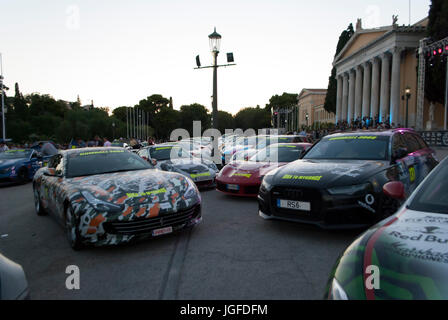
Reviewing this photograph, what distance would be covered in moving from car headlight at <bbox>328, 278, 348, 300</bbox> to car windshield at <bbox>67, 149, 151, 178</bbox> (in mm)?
4468

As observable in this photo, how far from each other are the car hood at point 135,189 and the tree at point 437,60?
29.8 meters

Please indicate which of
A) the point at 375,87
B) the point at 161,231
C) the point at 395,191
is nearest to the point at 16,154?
the point at 161,231

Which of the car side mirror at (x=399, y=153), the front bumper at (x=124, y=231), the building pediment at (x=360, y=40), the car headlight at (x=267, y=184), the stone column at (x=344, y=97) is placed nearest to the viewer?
the front bumper at (x=124, y=231)

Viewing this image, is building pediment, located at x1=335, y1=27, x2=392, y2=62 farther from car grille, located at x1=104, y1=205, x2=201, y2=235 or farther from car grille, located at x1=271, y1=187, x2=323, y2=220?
car grille, located at x1=104, y1=205, x2=201, y2=235

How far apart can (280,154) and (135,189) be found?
4928 millimetres

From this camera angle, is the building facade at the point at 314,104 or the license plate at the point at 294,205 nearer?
the license plate at the point at 294,205

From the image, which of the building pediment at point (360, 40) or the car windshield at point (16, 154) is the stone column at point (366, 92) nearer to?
the building pediment at point (360, 40)

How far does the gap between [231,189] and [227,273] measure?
14.3ft

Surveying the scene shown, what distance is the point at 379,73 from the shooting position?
48438 mm

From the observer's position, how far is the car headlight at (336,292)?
70.9 inches

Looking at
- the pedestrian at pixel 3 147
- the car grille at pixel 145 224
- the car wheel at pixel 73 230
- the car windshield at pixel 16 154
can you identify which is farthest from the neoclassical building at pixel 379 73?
the car wheel at pixel 73 230

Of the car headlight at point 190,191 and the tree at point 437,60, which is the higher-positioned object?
the tree at point 437,60

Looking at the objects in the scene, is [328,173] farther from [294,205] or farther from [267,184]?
[267,184]
